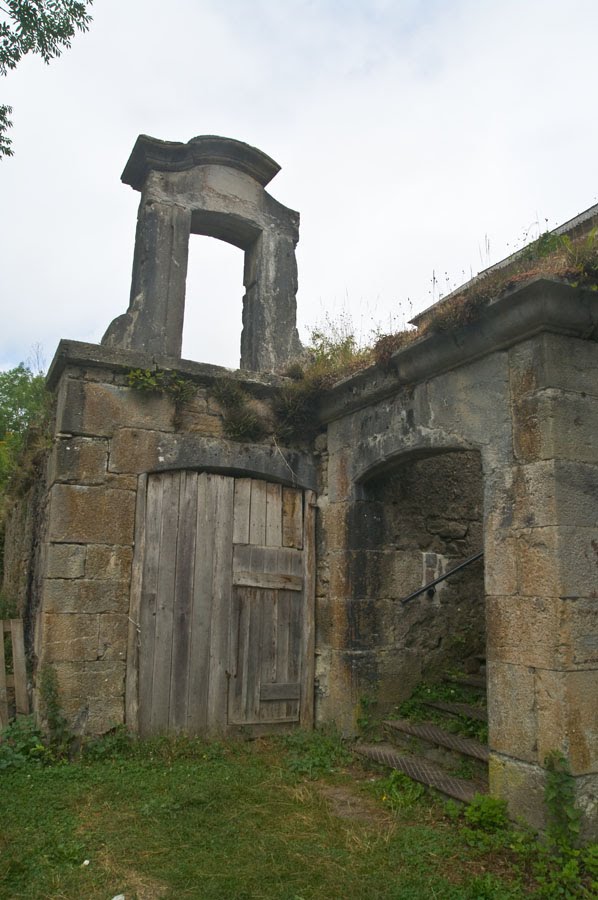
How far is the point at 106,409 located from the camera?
5.42 meters

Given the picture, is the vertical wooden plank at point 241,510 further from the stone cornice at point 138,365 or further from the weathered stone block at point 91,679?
the weathered stone block at point 91,679

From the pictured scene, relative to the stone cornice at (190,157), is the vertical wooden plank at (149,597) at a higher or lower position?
lower

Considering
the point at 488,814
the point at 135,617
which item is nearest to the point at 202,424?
the point at 135,617

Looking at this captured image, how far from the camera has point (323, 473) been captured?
620 centimetres

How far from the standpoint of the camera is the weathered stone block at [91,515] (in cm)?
511

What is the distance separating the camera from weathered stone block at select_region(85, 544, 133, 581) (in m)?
5.17

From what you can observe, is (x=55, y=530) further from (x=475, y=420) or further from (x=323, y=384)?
(x=475, y=420)

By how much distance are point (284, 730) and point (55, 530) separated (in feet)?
8.21

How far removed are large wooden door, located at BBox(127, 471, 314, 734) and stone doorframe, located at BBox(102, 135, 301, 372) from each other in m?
1.40

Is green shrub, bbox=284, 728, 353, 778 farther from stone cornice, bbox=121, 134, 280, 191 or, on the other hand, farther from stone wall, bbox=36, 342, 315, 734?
stone cornice, bbox=121, 134, 280, 191

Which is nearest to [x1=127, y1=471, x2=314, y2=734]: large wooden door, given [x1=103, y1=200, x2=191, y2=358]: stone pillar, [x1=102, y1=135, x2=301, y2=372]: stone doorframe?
[x1=103, y1=200, x2=191, y2=358]: stone pillar

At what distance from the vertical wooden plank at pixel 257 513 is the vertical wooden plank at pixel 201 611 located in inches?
13.8

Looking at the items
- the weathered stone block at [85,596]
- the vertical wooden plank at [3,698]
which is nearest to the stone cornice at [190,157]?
the weathered stone block at [85,596]

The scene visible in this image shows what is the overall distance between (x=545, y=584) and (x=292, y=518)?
2765mm
